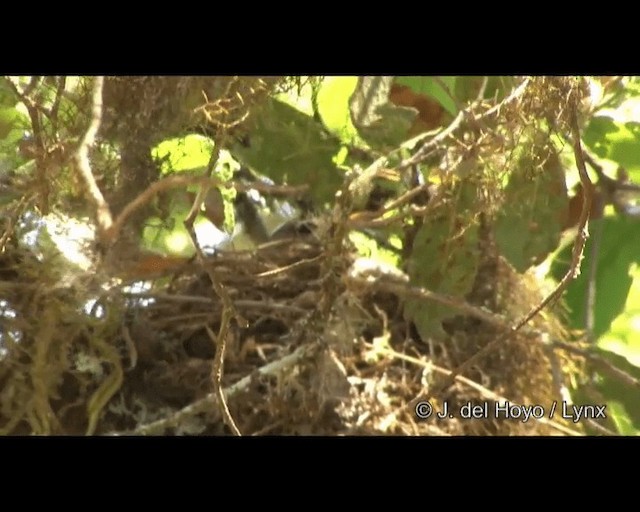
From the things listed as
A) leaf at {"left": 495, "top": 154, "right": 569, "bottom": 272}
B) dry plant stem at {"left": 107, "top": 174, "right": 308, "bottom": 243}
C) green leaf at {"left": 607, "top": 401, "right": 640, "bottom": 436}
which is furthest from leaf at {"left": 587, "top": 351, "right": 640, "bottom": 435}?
dry plant stem at {"left": 107, "top": 174, "right": 308, "bottom": 243}

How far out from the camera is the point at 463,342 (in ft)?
2.73

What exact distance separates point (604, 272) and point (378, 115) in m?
0.25

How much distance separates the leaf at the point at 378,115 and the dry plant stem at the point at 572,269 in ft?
0.49

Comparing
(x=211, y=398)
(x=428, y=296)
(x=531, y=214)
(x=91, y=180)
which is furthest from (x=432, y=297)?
(x=91, y=180)

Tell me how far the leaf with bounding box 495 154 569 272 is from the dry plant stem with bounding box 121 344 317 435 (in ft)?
0.66

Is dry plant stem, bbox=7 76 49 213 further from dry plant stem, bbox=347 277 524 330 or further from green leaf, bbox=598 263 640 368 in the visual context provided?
green leaf, bbox=598 263 640 368

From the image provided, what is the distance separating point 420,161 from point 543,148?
0.11 meters

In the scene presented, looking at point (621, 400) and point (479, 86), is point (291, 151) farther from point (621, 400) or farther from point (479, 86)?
point (621, 400)

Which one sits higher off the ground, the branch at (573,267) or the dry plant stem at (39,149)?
the dry plant stem at (39,149)

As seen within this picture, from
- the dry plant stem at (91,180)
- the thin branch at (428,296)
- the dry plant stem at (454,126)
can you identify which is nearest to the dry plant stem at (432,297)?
the thin branch at (428,296)

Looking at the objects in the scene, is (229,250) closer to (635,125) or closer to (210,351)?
(210,351)

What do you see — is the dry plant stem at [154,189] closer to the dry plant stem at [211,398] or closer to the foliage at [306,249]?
the foliage at [306,249]

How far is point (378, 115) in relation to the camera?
2.73ft

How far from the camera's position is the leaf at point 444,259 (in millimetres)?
818
